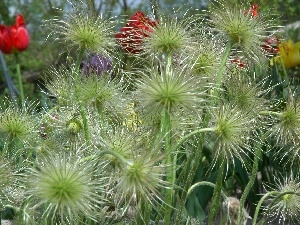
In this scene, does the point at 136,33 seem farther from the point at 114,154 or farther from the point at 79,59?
the point at 114,154

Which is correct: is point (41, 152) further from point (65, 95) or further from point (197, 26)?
point (197, 26)

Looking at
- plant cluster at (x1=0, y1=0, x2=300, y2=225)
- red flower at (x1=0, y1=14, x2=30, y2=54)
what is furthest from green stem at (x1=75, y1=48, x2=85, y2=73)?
red flower at (x1=0, y1=14, x2=30, y2=54)

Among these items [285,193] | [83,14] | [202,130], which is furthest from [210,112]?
[83,14]

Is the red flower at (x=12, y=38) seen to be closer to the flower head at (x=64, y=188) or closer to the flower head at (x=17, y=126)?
the flower head at (x=17, y=126)

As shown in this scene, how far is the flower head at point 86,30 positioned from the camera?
136 centimetres

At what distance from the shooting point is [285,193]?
132cm

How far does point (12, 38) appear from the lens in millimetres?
3789

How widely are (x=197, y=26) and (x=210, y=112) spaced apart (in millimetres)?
248

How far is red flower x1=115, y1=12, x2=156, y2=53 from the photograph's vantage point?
144 centimetres

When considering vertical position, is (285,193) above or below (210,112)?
below

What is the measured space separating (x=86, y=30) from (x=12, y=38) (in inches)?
98.6

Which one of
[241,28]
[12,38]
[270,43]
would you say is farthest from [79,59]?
[12,38]

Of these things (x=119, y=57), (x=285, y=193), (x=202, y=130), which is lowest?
(x=285, y=193)

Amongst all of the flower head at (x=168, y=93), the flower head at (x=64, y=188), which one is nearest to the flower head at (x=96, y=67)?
the flower head at (x=168, y=93)
